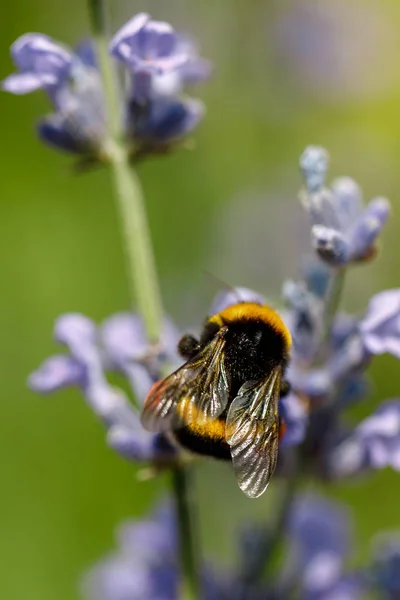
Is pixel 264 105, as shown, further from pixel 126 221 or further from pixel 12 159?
pixel 126 221

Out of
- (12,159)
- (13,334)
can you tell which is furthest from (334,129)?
(13,334)

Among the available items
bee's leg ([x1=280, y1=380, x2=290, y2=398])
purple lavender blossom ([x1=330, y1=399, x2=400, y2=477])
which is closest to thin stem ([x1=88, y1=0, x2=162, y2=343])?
bee's leg ([x1=280, y1=380, x2=290, y2=398])

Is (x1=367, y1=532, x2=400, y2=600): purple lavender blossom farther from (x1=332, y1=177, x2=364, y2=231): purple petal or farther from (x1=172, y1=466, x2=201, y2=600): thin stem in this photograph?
(x1=332, y1=177, x2=364, y2=231): purple petal

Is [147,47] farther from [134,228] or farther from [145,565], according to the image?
[145,565]

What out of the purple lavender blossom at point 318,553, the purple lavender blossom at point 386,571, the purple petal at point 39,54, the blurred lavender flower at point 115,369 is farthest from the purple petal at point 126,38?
the purple lavender blossom at point 386,571

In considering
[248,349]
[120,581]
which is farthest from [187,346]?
[120,581]

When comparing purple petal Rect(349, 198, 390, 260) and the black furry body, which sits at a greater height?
purple petal Rect(349, 198, 390, 260)
